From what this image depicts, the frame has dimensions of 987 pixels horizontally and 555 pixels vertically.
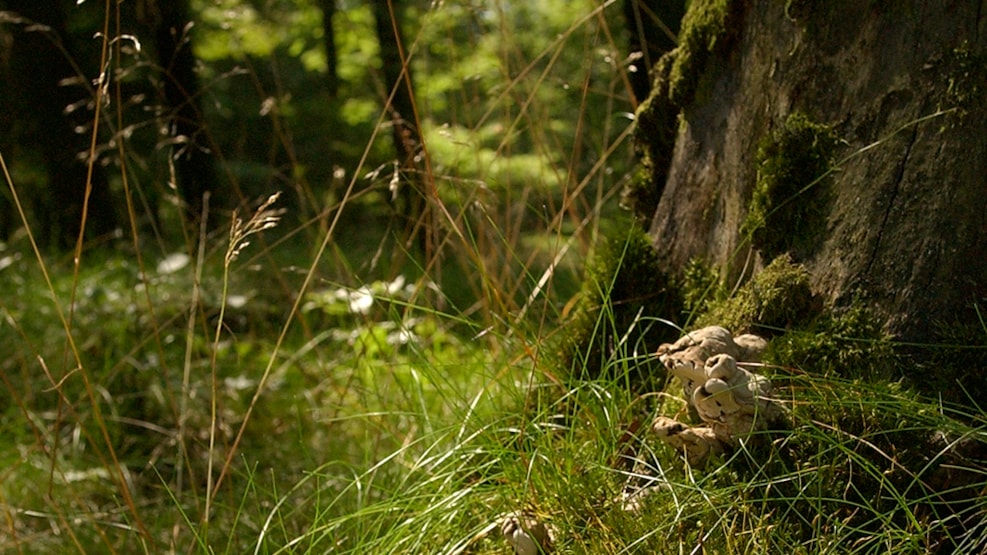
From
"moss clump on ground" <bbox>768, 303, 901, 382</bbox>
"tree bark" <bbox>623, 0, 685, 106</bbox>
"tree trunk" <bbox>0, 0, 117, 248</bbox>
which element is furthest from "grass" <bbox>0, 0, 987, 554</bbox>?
"tree trunk" <bbox>0, 0, 117, 248</bbox>

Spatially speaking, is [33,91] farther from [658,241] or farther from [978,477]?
[978,477]

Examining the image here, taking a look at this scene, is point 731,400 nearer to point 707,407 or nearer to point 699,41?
point 707,407

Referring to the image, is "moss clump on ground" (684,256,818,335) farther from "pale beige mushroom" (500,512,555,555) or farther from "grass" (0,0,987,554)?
"pale beige mushroom" (500,512,555,555)

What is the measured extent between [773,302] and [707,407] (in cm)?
33

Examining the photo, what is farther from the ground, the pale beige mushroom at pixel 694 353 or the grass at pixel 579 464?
the pale beige mushroom at pixel 694 353

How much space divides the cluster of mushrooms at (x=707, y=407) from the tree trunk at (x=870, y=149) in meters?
0.28

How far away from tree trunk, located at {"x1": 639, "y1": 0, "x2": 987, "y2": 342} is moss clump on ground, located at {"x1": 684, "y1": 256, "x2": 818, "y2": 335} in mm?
31

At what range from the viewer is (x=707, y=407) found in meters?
1.61

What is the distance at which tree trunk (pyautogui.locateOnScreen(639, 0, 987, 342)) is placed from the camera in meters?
1.67

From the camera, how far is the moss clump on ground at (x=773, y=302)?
1.79m

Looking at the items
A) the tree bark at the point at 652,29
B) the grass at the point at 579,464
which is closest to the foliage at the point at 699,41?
the grass at the point at 579,464

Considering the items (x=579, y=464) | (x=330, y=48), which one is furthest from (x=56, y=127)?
(x=579, y=464)

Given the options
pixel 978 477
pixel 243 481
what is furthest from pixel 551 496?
pixel 243 481

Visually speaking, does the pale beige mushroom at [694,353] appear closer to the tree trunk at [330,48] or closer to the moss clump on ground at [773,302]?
the moss clump on ground at [773,302]
